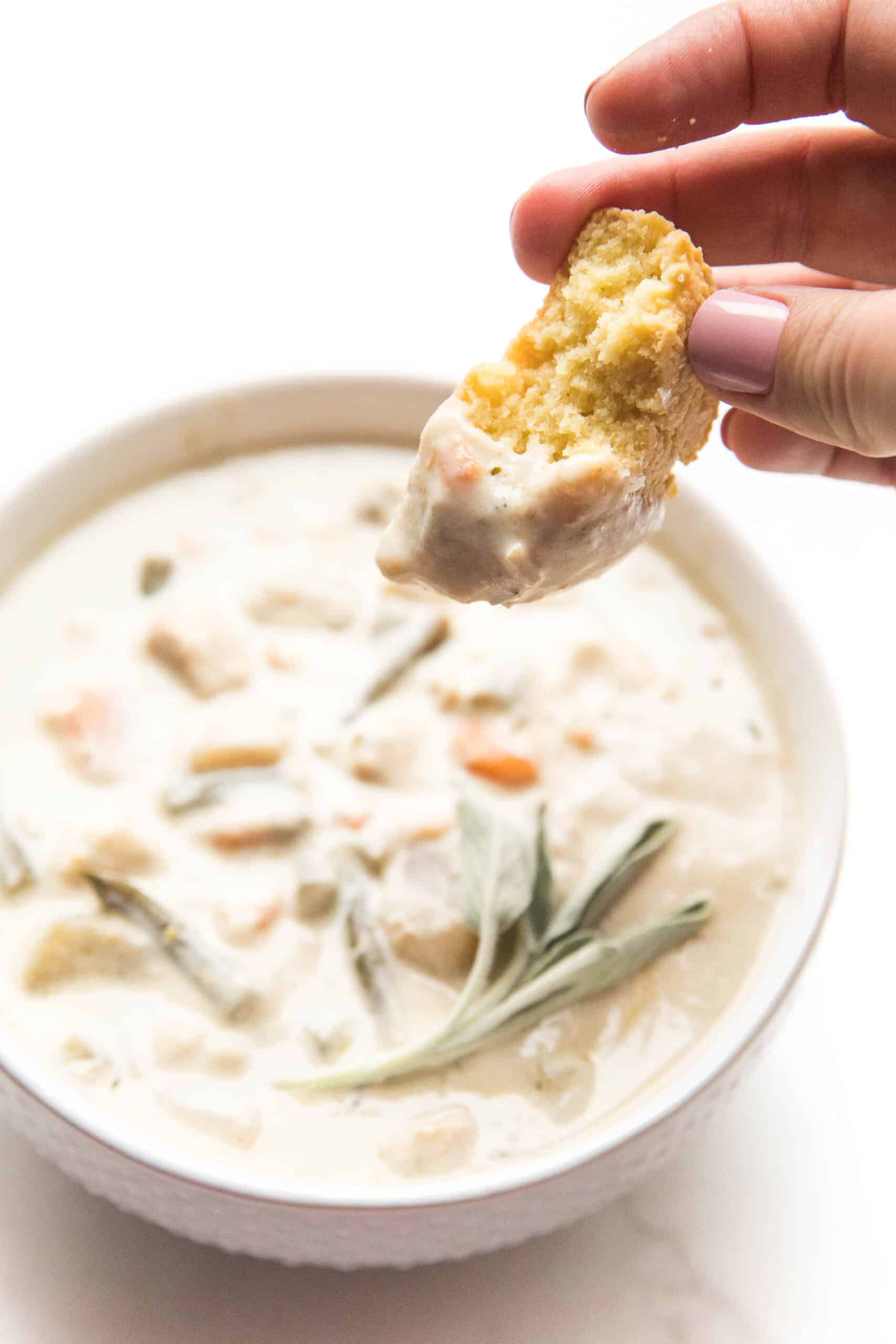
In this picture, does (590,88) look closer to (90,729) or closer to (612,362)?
(612,362)

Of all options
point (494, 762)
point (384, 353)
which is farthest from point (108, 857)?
point (384, 353)

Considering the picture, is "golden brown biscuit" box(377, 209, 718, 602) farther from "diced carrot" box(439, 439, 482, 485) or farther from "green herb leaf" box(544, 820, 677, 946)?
"green herb leaf" box(544, 820, 677, 946)

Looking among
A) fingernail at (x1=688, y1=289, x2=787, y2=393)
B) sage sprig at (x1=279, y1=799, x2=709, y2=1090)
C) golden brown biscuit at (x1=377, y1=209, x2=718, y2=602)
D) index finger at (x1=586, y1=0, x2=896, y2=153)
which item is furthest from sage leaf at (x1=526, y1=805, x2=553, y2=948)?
index finger at (x1=586, y1=0, x2=896, y2=153)

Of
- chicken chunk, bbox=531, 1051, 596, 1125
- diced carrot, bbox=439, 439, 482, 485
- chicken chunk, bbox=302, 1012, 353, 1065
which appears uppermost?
diced carrot, bbox=439, 439, 482, 485

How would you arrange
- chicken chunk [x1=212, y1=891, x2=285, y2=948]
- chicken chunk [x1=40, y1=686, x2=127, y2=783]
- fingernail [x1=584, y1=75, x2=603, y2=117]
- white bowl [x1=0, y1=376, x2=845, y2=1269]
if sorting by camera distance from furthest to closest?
chicken chunk [x1=40, y1=686, x2=127, y2=783] < chicken chunk [x1=212, y1=891, x2=285, y2=948] < fingernail [x1=584, y1=75, x2=603, y2=117] < white bowl [x1=0, y1=376, x2=845, y2=1269]

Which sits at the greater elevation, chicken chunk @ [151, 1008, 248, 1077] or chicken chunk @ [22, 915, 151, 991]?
chicken chunk @ [22, 915, 151, 991]

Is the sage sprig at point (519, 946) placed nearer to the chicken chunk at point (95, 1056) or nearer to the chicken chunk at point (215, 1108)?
the chicken chunk at point (215, 1108)

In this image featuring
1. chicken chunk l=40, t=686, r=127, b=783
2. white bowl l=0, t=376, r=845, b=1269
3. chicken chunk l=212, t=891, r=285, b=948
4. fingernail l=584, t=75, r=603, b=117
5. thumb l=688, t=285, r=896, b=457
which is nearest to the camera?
thumb l=688, t=285, r=896, b=457
